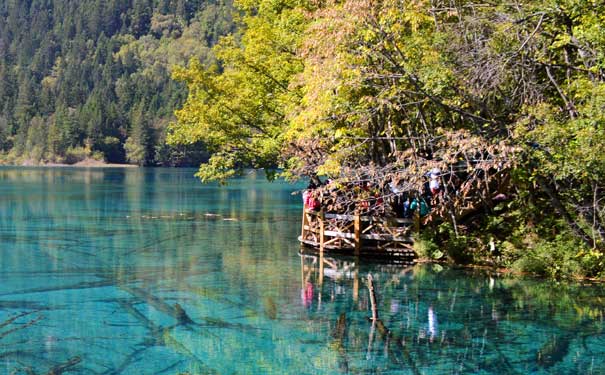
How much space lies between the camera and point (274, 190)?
70.6 m

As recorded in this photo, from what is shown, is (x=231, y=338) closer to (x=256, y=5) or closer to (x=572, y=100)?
(x=572, y=100)

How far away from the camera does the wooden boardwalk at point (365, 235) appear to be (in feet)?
84.0

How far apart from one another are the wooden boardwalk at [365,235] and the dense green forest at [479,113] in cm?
87

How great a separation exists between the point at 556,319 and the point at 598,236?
4064 mm

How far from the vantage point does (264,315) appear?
17578mm

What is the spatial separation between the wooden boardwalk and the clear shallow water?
1072 millimetres

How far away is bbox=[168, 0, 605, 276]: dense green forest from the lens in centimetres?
1820

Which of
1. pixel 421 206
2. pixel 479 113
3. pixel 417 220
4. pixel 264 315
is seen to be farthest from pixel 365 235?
pixel 264 315

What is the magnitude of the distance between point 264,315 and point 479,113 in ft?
26.7

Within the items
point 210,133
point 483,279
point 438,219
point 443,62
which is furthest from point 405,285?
point 210,133

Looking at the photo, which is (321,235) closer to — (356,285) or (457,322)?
(356,285)

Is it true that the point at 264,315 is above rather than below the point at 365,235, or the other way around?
below

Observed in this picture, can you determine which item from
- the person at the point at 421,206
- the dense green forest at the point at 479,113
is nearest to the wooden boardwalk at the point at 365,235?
the person at the point at 421,206

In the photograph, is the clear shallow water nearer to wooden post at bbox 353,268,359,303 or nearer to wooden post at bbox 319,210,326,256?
wooden post at bbox 353,268,359,303
